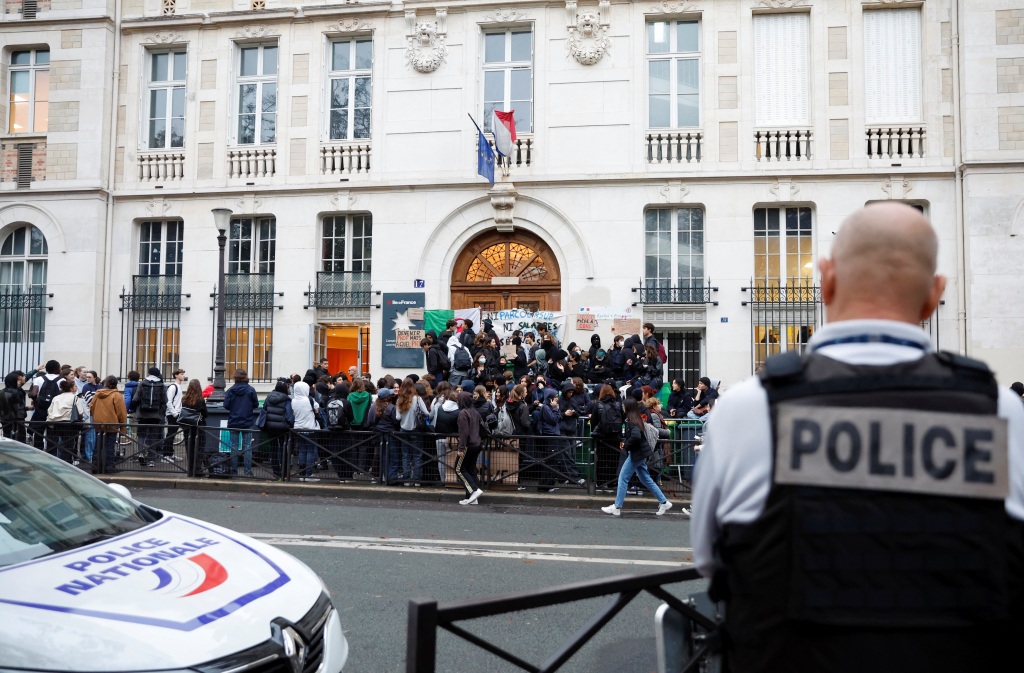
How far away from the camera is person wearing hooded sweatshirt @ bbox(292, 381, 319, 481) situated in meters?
12.5

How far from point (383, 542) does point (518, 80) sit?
13749mm

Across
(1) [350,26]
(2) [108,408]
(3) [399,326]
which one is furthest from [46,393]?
(1) [350,26]

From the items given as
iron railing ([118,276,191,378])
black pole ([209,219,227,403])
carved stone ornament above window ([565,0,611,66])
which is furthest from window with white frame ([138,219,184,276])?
carved stone ornament above window ([565,0,611,66])

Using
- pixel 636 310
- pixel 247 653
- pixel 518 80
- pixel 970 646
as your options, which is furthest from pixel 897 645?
pixel 518 80

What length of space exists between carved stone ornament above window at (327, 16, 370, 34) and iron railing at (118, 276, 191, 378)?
24.4 ft

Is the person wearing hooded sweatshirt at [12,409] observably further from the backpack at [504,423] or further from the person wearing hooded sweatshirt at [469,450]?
the backpack at [504,423]

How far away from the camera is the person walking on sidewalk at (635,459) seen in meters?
10.3

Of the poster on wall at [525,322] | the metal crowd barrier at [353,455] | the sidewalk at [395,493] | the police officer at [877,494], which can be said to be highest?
the poster on wall at [525,322]

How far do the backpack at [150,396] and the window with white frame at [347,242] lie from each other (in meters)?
6.21

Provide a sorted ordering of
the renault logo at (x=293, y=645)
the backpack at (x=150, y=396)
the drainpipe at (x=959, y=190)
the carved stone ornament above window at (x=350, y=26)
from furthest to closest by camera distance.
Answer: the carved stone ornament above window at (x=350, y=26)
the drainpipe at (x=959, y=190)
the backpack at (x=150, y=396)
the renault logo at (x=293, y=645)

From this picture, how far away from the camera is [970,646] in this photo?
164cm

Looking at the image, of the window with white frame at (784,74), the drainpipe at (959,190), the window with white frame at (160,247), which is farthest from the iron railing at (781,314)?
the window with white frame at (160,247)

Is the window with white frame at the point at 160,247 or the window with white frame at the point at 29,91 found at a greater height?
the window with white frame at the point at 29,91

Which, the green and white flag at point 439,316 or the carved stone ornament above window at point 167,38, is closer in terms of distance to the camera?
the green and white flag at point 439,316
